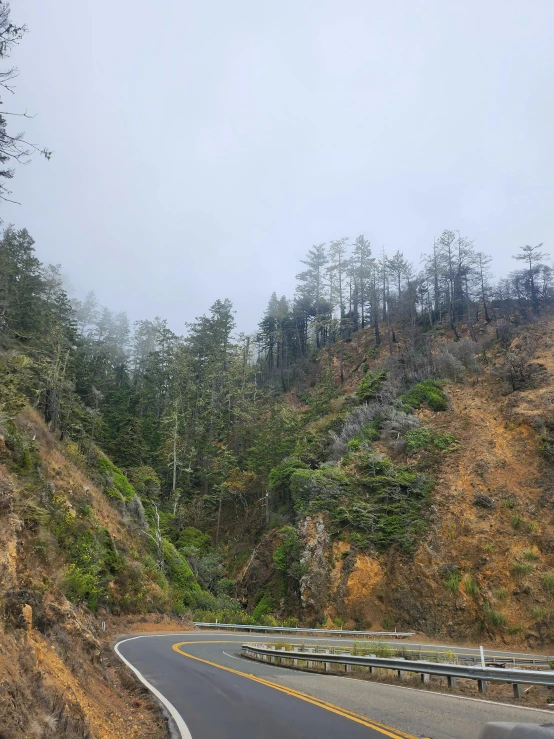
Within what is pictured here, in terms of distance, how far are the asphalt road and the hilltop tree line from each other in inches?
684

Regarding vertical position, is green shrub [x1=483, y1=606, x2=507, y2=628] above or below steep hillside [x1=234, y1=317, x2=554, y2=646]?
below

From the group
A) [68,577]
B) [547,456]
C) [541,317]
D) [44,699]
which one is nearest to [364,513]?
[547,456]

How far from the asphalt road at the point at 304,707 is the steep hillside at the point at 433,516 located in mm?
13280

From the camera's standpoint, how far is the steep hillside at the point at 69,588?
608 centimetres

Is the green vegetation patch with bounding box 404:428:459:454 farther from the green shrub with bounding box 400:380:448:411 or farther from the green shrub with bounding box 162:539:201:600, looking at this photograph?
the green shrub with bounding box 162:539:201:600

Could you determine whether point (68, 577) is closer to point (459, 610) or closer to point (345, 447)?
point (459, 610)

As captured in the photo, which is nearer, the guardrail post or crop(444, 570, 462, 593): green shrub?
the guardrail post

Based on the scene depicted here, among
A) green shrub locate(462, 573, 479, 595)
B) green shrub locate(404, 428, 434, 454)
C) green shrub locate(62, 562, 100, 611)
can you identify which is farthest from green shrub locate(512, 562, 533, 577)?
green shrub locate(62, 562, 100, 611)

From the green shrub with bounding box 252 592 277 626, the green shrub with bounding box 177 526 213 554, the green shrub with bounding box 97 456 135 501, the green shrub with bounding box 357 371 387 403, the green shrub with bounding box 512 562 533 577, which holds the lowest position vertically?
the green shrub with bounding box 252 592 277 626

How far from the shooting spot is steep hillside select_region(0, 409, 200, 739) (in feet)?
20.0

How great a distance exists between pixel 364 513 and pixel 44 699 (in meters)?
25.1

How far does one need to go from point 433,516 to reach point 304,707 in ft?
68.0

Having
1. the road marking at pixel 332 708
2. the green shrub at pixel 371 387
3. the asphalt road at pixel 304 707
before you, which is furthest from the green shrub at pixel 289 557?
the asphalt road at pixel 304 707

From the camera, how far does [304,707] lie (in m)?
8.63
